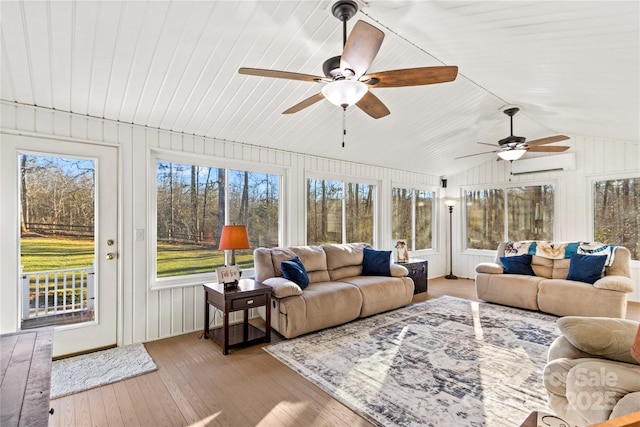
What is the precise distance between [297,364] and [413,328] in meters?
1.61

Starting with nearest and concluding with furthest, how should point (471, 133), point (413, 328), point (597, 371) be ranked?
point (597, 371) → point (413, 328) → point (471, 133)

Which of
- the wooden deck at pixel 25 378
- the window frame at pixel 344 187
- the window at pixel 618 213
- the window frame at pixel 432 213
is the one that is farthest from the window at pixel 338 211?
the window at pixel 618 213

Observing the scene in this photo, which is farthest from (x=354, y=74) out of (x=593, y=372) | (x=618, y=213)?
(x=618, y=213)

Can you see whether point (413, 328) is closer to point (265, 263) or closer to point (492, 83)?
point (265, 263)

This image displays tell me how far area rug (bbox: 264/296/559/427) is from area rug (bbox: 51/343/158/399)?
4.03 ft

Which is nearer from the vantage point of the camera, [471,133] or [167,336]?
[167,336]

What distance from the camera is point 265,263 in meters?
3.88

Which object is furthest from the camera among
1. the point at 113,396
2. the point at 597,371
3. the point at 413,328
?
the point at 413,328

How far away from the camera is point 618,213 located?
16.9ft

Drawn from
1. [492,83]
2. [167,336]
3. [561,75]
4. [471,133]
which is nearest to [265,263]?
[167,336]

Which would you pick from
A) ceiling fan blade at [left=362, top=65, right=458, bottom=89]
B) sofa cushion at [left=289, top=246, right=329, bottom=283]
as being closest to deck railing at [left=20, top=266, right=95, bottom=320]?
sofa cushion at [left=289, top=246, right=329, bottom=283]

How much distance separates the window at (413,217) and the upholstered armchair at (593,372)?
175 inches

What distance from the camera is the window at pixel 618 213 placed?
5023mm

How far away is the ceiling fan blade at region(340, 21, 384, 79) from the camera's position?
5.37 feet
